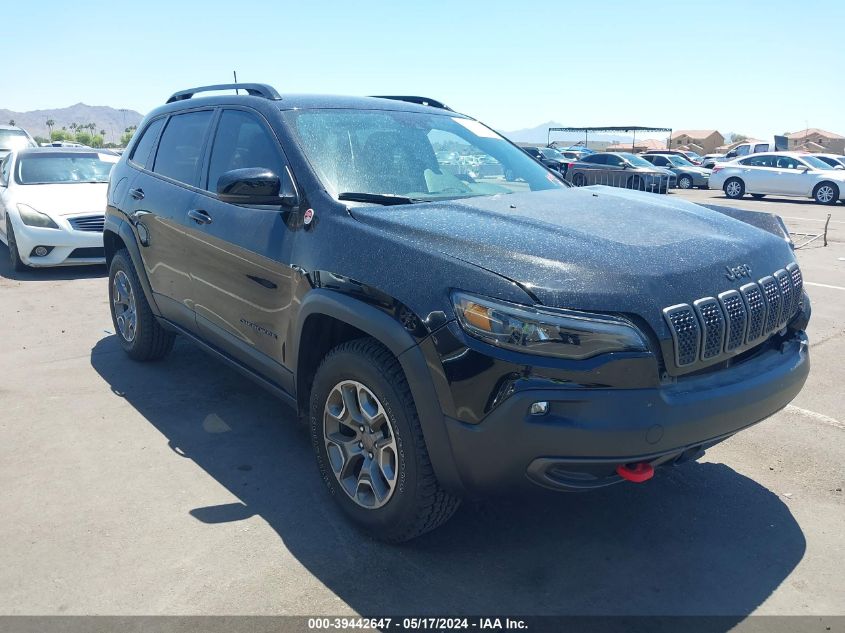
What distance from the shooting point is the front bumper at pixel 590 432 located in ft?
8.04

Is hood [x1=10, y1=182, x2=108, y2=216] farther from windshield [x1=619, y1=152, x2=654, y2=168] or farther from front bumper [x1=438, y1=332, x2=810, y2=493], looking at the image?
windshield [x1=619, y1=152, x2=654, y2=168]

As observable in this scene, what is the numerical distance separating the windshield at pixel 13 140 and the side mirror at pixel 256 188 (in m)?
17.4

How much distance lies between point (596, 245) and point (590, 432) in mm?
769

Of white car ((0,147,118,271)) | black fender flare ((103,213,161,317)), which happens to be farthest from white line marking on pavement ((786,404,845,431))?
white car ((0,147,118,271))

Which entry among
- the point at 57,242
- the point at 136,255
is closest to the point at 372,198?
the point at 136,255

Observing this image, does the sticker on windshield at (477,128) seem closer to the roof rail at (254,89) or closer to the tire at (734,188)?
the roof rail at (254,89)

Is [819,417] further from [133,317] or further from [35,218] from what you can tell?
[35,218]

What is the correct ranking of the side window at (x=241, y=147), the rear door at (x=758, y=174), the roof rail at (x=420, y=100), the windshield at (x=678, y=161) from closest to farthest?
the side window at (x=241, y=147), the roof rail at (x=420, y=100), the rear door at (x=758, y=174), the windshield at (x=678, y=161)

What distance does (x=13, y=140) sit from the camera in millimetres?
18531

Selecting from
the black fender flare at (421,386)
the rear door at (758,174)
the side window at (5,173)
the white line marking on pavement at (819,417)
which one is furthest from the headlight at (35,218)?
the rear door at (758,174)

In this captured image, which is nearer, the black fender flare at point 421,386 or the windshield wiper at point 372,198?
the black fender flare at point 421,386

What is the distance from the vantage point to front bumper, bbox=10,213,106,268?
29.1 ft

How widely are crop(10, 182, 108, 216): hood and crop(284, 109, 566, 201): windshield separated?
250 inches

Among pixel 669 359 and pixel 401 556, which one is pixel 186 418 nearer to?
pixel 401 556
